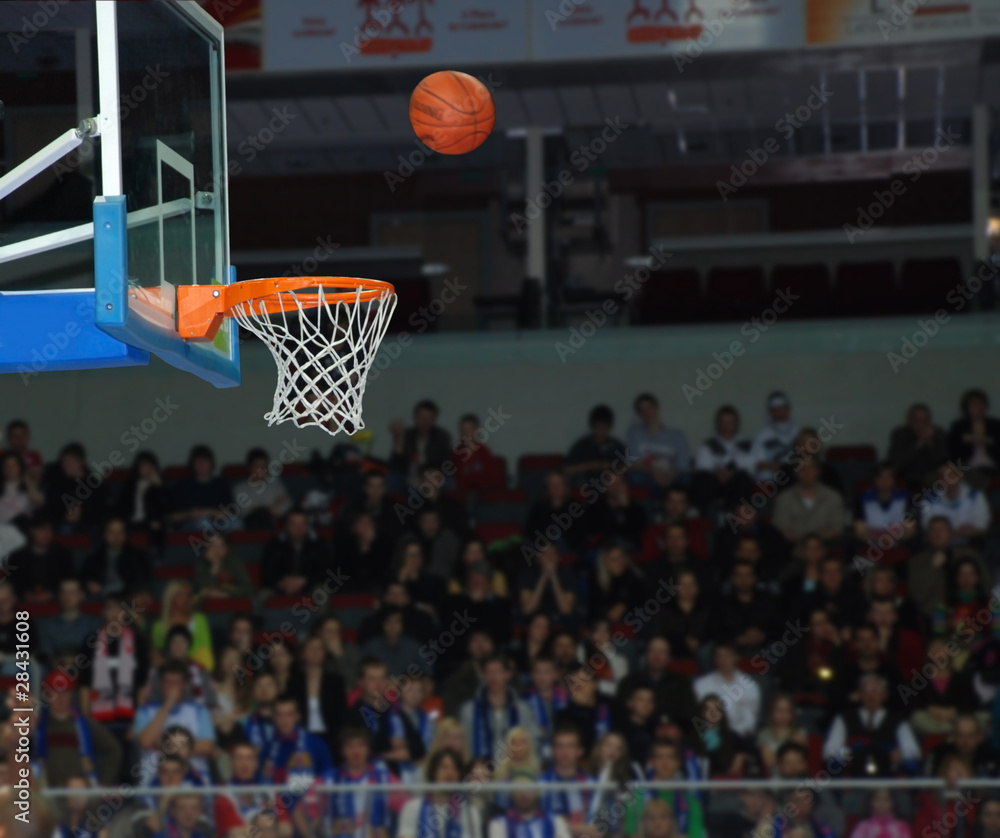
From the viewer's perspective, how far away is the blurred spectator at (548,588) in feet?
30.2

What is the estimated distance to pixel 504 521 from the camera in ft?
36.2

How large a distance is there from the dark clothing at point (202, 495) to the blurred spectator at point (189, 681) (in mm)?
2357

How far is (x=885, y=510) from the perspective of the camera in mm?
10008

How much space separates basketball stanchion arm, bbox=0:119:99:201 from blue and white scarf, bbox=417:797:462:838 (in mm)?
3595

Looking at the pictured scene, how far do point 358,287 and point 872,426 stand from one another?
853cm

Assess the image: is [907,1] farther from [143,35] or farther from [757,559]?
[143,35]

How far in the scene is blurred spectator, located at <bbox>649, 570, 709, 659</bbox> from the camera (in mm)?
8711

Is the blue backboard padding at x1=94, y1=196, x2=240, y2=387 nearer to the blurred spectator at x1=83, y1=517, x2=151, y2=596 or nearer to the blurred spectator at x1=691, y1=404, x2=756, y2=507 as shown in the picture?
the blurred spectator at x1=83, y1=517, x2=151, y2=596
